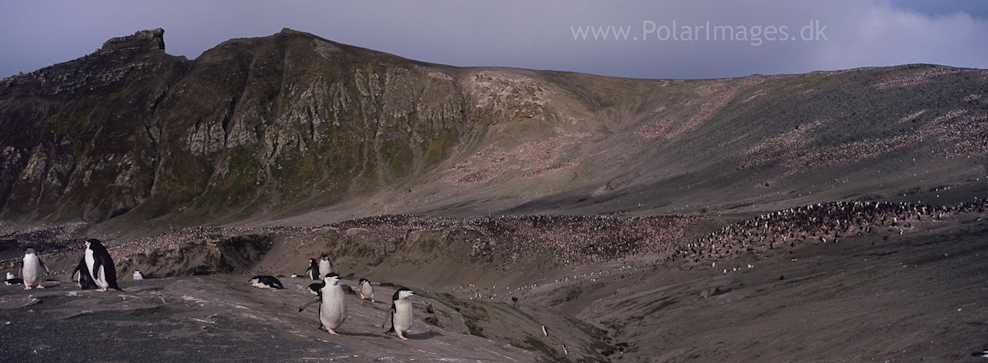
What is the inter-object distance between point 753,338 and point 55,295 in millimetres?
13951

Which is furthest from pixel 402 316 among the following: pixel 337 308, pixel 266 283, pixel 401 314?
pixel 266 283

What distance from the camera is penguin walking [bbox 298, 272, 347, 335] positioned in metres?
10.8

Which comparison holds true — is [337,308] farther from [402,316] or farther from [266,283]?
[266,283]

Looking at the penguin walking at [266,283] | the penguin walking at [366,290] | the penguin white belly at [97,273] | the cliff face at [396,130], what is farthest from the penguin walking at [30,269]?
the cliff face at [396,130]

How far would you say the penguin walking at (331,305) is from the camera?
10.8 m

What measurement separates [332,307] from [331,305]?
0.14 feet

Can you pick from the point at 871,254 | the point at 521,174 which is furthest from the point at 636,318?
the point at 521,174

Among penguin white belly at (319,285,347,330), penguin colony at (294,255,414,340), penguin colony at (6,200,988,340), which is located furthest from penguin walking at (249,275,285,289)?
penguin white belly at (319,285,347,330)

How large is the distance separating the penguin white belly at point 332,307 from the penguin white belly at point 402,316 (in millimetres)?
1169

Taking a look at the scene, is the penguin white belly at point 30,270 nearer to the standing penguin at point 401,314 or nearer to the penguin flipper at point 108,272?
the penguin flipper at point 108,272

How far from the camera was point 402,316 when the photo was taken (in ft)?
38.9

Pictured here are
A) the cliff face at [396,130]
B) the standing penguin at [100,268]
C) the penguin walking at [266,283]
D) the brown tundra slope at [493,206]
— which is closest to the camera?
the brown tundra slope at [493,206]

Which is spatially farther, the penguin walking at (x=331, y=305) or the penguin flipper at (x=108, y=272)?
the penguin flipper at (x=108, y=272)

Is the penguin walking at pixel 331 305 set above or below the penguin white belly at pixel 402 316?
above
